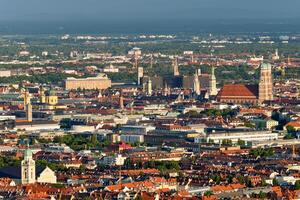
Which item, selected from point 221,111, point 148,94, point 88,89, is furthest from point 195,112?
point 88,89

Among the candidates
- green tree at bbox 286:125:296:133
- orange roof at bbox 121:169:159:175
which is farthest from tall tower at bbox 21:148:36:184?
green tree at bbox 286:125:296:133

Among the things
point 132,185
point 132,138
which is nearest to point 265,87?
point 132,138

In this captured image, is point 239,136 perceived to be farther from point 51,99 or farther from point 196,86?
point 196,86

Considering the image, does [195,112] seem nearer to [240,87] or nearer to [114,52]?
[240,87]

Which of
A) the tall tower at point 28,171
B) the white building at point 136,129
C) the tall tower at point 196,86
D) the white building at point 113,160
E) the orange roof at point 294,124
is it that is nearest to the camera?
the tall tower at point 28,171

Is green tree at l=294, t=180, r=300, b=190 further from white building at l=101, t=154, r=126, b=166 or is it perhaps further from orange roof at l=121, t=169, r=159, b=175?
white building at l=101, t=154, r=126, b=166

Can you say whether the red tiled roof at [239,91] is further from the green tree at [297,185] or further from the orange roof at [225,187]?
the orange roof at [225,187]

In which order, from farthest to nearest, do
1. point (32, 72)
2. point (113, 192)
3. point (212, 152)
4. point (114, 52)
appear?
point (114, 52) → point (32, 72) → point (212, 152) → point (113, 192)

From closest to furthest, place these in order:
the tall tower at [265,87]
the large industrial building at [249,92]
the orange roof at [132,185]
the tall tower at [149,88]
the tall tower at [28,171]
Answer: the orange roof at [132,185] < the tall tower at [28,171] < the large industrial building at [249,92] < the tall tower at [265,87] < the tall tower at [149,88]

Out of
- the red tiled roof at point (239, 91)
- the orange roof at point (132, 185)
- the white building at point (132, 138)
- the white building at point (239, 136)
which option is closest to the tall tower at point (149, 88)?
the red tiled roof at point (239, 91)
